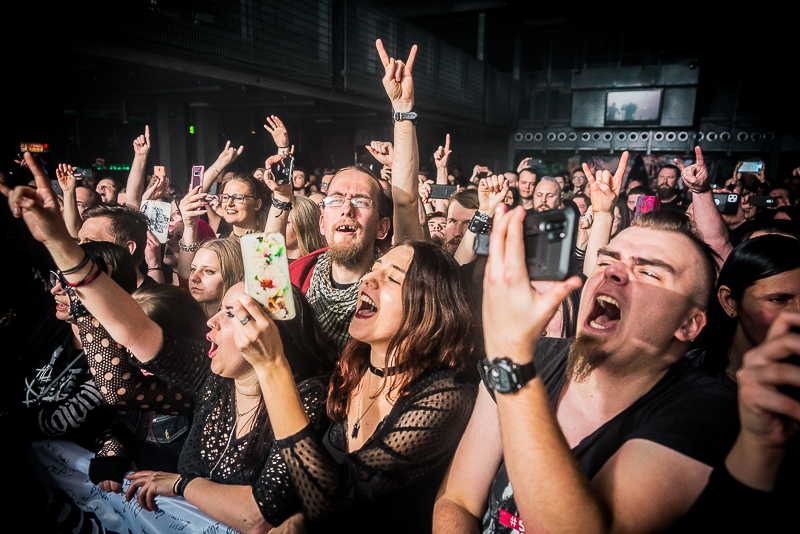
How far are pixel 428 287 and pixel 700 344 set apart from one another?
4.82 ft

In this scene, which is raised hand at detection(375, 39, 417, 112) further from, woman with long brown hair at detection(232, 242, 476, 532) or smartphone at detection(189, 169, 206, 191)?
smartphone at detection(189, 169, 206, 191)

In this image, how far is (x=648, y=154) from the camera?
11758 mm

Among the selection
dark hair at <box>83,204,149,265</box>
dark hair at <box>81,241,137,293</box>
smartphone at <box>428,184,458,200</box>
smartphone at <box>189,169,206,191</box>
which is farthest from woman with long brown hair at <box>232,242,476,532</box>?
smartphone at <box>189,169,206,191</box>

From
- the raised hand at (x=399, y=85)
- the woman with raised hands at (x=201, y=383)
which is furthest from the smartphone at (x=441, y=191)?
the woman with raised hands at (x=201, y=383)

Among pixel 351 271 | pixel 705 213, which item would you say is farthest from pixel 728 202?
pixel 351 271

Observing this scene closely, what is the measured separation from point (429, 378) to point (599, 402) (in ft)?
1.54

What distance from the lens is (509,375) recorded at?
848 millimetres

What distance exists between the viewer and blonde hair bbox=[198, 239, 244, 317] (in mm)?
2213

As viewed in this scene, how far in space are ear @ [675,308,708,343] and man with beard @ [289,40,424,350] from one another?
1.28m

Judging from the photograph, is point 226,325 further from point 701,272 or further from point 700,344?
point 700,344

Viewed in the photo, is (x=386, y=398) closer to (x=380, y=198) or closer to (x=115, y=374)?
(x=115, y=374)

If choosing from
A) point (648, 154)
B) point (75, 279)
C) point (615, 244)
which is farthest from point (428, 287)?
point (648, 154)

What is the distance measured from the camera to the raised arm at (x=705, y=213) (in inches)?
101

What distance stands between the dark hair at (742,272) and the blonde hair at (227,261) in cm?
191
